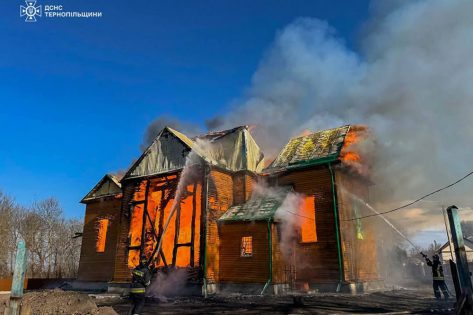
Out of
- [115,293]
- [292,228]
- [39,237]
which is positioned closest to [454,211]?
[292,228]

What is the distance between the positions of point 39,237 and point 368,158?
5439 centimetres

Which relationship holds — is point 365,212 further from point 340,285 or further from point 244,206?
point 244,206

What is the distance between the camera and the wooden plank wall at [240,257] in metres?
19.8

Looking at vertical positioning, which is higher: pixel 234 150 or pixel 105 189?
pixel 234 150

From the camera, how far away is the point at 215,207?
22031mm

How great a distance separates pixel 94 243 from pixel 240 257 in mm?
14351

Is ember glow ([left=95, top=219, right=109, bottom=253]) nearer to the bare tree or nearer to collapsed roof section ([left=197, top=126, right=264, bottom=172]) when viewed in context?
collapsed roof section ([left=197, top=126, right=264, bottom=172])

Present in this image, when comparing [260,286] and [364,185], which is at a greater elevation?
[364,185]

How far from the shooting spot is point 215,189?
73.5 ft

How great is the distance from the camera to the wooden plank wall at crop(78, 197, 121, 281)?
2764cm

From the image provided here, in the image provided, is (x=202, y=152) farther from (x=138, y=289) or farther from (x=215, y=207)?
(x=138, y=289)

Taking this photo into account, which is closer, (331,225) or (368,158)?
(331,225)

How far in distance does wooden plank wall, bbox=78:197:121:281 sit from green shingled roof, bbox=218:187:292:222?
10.2 metres

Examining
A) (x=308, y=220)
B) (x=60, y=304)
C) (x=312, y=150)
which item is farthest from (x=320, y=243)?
(x=60, y=304)
